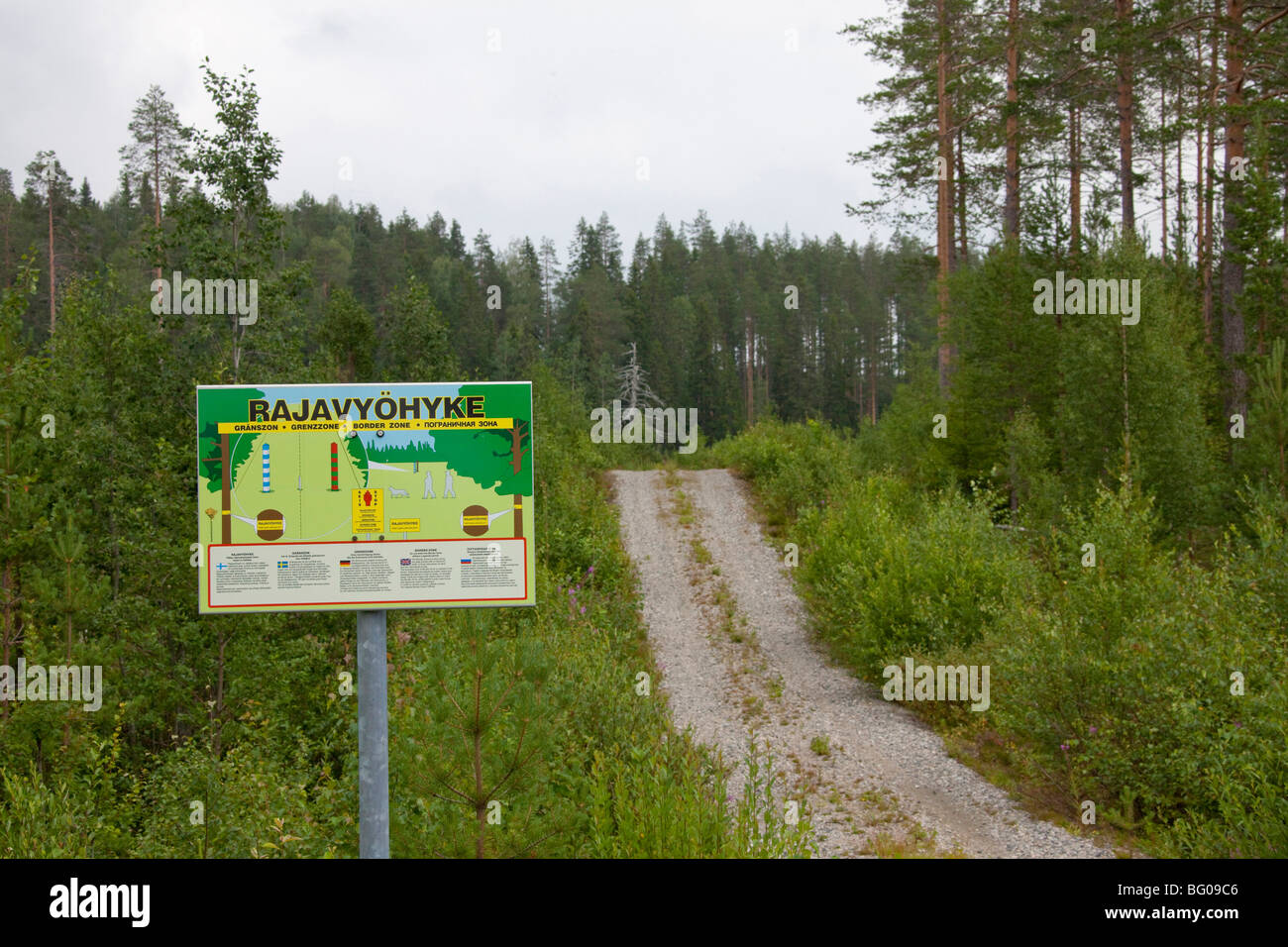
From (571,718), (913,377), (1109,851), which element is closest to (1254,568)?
(1109,851)

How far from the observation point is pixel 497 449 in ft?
15.4

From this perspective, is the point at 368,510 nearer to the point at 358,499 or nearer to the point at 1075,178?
the point at 358,499

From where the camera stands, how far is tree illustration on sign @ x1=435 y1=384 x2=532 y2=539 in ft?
15.4

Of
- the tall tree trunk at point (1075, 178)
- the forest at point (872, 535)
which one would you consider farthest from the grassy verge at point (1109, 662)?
the tall tree trunk at point (1075, 178)

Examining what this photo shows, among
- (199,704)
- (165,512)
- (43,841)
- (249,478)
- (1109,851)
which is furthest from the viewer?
(199,704)

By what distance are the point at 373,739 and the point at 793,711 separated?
7.55 m

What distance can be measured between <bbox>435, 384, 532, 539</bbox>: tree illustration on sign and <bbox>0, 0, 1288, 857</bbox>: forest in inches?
42.7

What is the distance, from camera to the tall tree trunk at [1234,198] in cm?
1730

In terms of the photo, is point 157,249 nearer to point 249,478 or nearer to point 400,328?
point 249,478

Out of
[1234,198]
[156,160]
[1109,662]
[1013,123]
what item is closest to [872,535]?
[1109,662]

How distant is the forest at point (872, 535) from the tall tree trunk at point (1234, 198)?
4.0 inches

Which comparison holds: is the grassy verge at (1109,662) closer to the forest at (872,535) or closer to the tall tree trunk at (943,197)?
the forest at (872,535)

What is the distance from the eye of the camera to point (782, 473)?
22734mm
